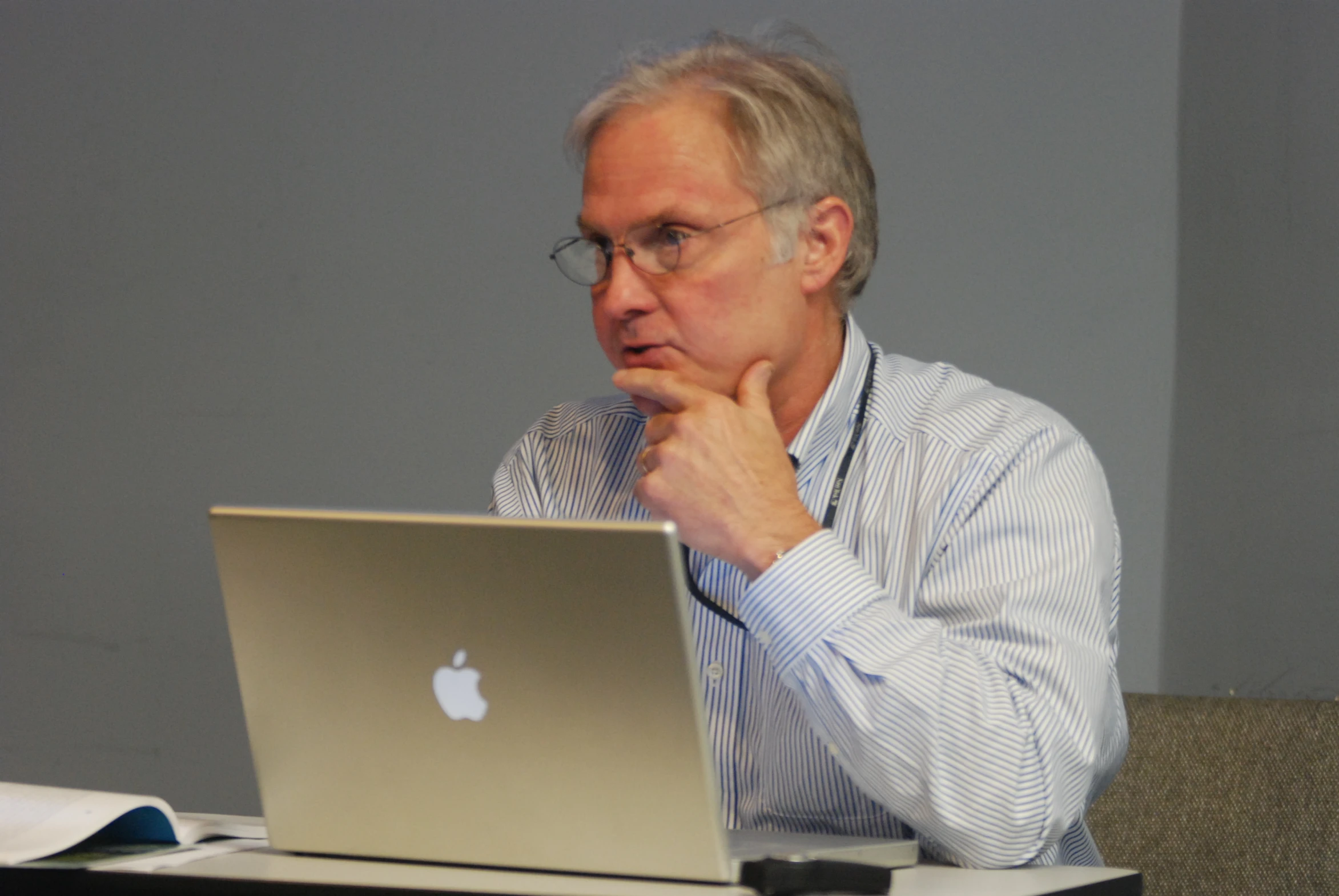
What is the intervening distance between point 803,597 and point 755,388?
33cm

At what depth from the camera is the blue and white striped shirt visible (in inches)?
41.6

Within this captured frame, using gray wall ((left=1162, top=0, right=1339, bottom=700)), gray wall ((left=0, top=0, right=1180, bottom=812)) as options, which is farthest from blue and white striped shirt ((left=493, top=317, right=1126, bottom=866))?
gray wall ((left=0, top=0, right=1180, bottom=812))

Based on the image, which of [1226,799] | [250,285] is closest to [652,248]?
[1226,799]

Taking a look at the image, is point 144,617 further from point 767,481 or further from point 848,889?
point 848,889

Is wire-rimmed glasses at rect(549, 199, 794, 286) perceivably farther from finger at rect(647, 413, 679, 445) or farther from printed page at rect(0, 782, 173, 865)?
printed page at rect(0, 782, 173, 865)

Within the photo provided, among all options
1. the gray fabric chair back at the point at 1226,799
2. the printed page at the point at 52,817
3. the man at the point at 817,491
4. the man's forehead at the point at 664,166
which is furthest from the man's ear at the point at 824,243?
the printed page at the point at 52,817

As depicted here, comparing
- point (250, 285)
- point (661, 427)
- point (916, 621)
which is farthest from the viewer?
point (250, 285)

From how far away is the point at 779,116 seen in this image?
144 cm

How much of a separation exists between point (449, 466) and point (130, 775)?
2.80 ft

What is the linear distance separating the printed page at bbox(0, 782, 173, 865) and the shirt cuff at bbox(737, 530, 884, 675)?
0.47 metres

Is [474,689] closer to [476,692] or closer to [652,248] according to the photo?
[476,692]

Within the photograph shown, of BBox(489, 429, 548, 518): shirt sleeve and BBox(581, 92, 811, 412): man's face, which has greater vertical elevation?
BBox(581, 92, 811, 412): man's face

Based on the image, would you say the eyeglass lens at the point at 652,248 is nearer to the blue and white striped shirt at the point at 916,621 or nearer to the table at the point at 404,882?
the blue and white striped shirt at the point at 916,621

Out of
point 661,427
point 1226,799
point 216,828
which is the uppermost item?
point 661,427
